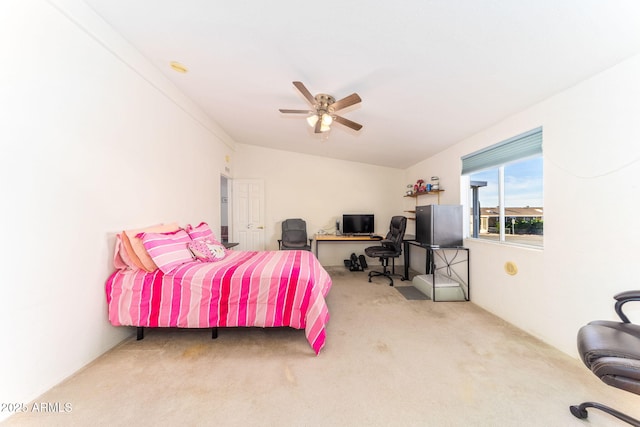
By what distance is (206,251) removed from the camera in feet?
8.29

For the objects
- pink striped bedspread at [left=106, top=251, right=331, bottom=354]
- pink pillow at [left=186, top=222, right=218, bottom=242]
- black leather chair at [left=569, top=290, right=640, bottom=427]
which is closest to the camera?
black leather chair at [left=569, top=290, right=640, bottom=427]

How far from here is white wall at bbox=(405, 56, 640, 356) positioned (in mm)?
1581

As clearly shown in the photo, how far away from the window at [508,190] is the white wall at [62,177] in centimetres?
396

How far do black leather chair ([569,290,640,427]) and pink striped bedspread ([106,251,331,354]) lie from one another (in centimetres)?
156

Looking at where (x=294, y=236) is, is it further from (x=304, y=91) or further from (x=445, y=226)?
(x=304, y=91)

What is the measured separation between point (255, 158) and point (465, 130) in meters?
3.89

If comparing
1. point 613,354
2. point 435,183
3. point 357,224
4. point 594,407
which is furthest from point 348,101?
point 357,224

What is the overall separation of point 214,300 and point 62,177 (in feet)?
4.67

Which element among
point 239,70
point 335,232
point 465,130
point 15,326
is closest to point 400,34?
point 239,70

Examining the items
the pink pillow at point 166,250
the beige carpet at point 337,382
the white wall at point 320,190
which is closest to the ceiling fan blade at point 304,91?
the pink pillow at point 166,250

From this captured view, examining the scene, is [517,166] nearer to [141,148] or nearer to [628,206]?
[628,206]

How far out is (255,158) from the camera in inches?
193

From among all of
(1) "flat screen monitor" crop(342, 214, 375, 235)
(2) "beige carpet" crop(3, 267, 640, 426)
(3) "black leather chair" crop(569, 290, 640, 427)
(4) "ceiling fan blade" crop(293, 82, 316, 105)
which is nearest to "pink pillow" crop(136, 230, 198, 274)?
(2) "beige carpet" crop(3, 267, 640, 426)

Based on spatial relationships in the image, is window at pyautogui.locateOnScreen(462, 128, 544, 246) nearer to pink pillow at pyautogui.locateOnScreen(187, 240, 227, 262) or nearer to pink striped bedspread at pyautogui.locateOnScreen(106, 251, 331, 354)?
pink striped bedspread at pyautogui.locateOnScreen(106, 251, 331, 354)
